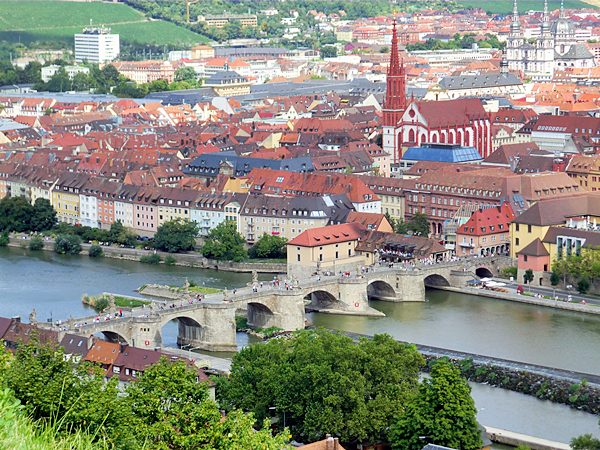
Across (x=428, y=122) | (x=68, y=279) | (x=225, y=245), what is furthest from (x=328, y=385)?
(x=428, y=122)

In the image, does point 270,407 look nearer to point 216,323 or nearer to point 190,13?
point 216,323

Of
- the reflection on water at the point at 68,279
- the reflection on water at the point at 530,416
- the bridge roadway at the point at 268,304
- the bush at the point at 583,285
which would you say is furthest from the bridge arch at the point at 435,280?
the reflection on water at the point at 530,416

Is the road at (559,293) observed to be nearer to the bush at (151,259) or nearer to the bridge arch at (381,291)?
the bridge arch at (381,291)

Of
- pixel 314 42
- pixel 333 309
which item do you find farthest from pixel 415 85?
pixel 333 309

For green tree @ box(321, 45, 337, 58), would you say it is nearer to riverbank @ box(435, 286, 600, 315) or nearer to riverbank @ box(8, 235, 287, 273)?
riverbank @ box(8, 235, 287, 273)

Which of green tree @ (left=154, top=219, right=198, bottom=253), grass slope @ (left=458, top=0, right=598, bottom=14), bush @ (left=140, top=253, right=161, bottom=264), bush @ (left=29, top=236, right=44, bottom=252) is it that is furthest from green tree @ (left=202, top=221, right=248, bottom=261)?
grass slope @ (left=458, top=0, right=598, bottom=14)

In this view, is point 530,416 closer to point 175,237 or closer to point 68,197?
point 175,237
